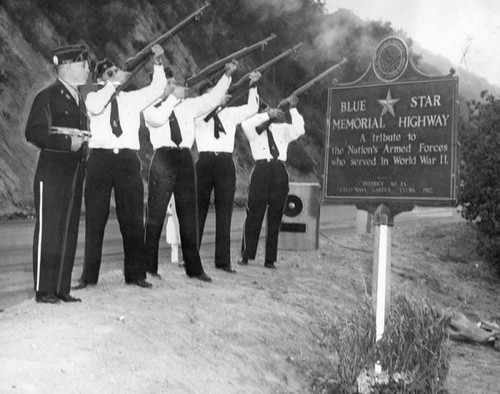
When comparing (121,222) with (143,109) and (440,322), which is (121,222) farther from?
(440,322)

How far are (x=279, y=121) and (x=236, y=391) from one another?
4.99 m

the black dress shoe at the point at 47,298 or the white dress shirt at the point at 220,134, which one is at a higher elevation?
the white dress shirt at the point at 220,134

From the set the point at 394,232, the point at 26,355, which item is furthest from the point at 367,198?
the point at 394,232

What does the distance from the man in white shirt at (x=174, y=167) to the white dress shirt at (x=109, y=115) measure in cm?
52

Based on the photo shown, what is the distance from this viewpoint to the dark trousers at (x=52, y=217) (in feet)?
19.0

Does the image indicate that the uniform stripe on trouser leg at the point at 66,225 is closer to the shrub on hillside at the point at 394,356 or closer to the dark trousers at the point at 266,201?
the shrub on hillside at the point at 394,356

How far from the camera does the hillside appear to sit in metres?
6.62

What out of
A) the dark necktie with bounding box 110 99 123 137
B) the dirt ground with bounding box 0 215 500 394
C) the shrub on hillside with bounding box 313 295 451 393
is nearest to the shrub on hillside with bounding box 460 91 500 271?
the dirt ground with bounding box 0 215 500 394

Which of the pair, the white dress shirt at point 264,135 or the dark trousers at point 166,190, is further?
the white dress shirt at point 264,135

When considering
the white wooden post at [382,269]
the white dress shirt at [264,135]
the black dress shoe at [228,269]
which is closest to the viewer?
the white wooden post at [382,269]

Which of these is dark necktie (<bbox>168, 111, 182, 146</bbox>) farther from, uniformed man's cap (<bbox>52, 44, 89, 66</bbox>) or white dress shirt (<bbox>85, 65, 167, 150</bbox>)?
uniformed man's cap (<bbox>52, 44, 89, 66</bbox>)

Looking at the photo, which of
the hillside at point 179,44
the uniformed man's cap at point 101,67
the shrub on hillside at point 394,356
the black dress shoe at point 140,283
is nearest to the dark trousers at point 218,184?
the hillside at point 179,44

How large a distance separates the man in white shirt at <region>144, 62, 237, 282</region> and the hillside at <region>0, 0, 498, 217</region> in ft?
1.34

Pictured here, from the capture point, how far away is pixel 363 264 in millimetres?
10914
